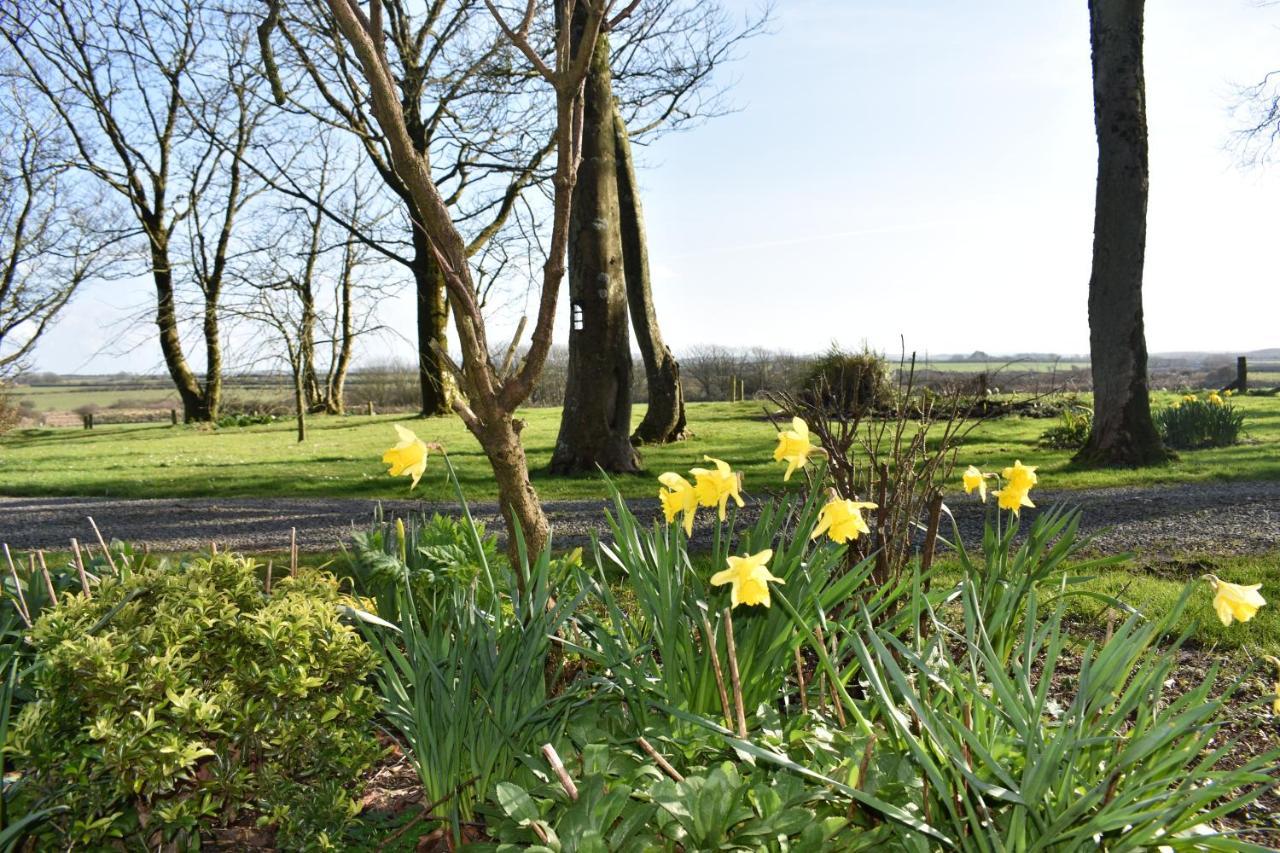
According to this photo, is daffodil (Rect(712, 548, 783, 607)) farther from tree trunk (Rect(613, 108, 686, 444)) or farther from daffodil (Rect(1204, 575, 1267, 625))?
tree trunk (Rect(613, 108, 686, 444))

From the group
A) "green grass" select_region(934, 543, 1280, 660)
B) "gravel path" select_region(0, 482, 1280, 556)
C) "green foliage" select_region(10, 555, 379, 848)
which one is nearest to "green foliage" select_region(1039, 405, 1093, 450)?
"gravel path" select_region(0, 482, 1280, 556)

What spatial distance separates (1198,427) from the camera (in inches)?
496

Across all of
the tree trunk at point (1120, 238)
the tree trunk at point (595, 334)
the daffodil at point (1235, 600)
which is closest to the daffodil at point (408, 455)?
the daffodil at point (1235, 600)

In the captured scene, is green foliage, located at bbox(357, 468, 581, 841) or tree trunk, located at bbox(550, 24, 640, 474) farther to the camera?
tree trunk, located at bbox(550, 24, 640, 474)

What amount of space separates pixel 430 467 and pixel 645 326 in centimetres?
438

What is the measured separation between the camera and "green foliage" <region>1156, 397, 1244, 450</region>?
41.1ft

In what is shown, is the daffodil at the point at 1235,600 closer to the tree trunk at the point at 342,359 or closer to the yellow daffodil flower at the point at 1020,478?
the yellow daffodil flower at the point at 1020,478

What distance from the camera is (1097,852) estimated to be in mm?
1906

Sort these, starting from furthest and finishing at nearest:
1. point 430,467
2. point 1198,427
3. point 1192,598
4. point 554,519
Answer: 1. point 1198,427
2. point 430,467
3. point 554,519
4. point 1192,598

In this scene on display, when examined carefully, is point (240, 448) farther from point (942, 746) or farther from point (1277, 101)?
point (1277, 101)

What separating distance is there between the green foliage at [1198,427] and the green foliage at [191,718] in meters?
13.0

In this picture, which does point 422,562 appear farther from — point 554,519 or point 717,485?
point 554,519

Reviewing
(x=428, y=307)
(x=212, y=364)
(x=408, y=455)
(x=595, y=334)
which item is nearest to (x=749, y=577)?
(x=408, y=455)

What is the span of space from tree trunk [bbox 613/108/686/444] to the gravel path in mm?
5059
